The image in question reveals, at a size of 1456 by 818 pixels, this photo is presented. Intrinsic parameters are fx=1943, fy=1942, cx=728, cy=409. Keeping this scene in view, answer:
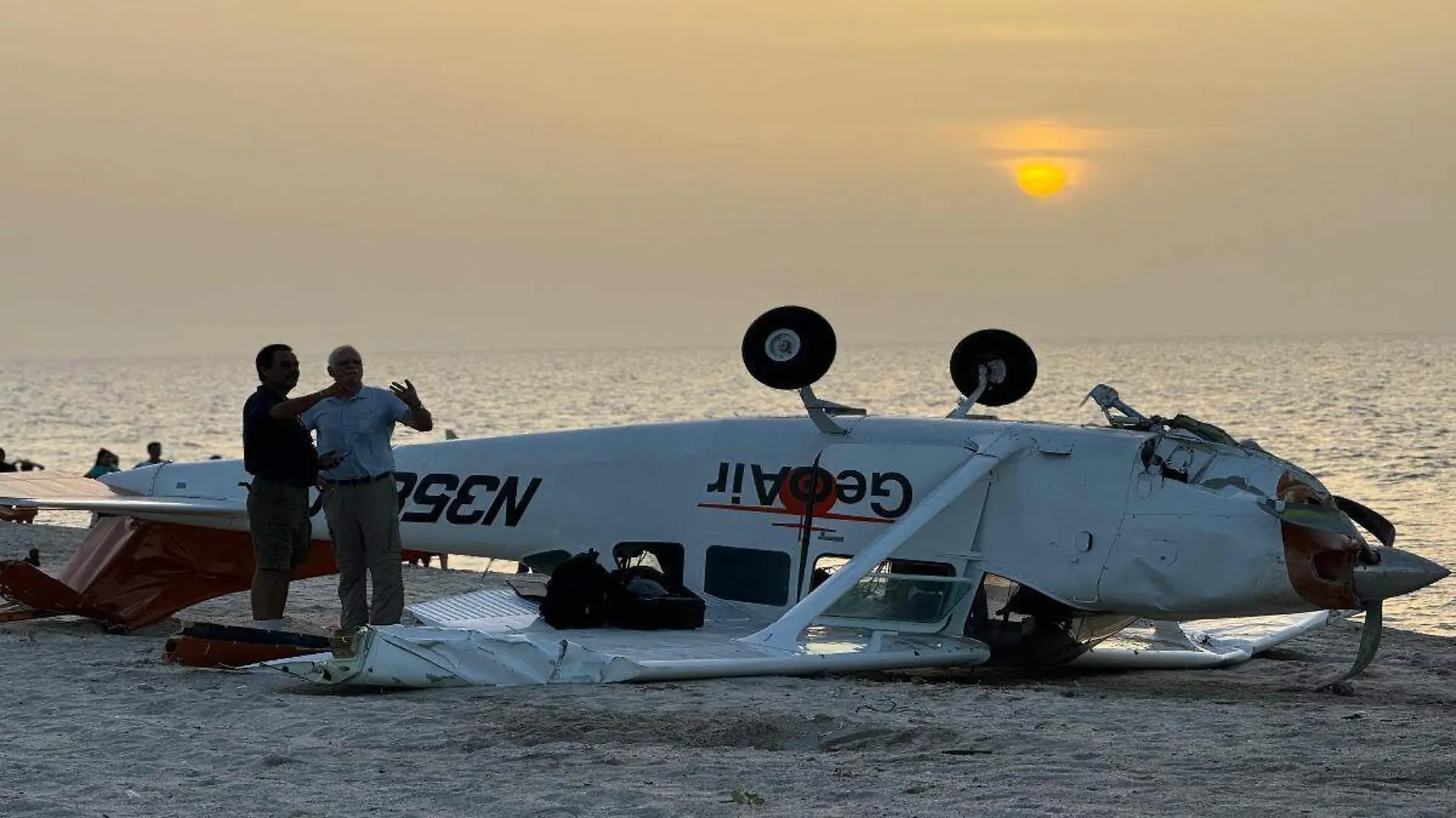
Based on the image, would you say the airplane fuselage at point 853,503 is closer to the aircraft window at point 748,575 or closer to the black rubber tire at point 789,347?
the aircraft window at point 748,575

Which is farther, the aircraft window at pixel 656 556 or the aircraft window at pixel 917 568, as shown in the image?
the aircraft window at pixel 656 556

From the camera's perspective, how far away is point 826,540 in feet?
43.1

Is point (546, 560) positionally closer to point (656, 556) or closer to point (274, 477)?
point (656, 556)

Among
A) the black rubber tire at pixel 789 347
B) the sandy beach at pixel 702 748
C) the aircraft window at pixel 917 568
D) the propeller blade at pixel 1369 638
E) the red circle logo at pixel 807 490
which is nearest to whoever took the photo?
the sandy beach at pixel 702 748

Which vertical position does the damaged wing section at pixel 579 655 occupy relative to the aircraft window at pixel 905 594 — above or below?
below

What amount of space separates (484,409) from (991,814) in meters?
106

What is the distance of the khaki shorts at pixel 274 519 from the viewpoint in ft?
41.3

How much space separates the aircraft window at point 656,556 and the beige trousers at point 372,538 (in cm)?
196

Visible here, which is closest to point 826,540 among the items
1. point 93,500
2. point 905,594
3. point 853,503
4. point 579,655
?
point 853,503

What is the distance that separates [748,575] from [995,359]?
2.69m

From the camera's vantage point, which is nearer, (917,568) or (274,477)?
(274,477)

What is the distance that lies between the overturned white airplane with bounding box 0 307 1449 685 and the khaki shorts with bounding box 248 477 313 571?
977 mm

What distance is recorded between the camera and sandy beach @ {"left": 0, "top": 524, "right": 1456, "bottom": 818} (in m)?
8.18

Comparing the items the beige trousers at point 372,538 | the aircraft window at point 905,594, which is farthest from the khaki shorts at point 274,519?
the aircraft window at point 905,594
